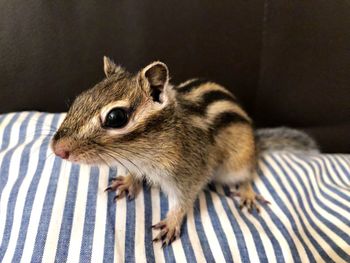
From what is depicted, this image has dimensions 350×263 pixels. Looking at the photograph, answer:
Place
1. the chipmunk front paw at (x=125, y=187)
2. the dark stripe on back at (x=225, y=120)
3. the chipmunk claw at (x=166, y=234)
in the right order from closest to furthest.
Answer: the chipmunk claw at (x=166, y=234) < the chipmunk front paw at (x=125, y=187) < the dark stripe on back at (x=225, y=120)

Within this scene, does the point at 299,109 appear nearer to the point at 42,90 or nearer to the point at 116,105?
the point at 116,105

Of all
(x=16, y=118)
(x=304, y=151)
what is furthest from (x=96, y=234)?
(x=304, y=151)

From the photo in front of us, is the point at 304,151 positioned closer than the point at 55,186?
No

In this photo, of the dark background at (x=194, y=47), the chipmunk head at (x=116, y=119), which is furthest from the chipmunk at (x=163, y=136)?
the dark background at (x=194, y=47)

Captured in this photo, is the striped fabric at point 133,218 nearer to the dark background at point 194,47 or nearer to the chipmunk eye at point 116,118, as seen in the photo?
the dark background at point 194,47

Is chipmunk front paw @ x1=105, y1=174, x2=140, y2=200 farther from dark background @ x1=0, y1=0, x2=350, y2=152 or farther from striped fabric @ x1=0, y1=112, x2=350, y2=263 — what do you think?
dark background @ x1=0, y1=0, x2=350, y2=152

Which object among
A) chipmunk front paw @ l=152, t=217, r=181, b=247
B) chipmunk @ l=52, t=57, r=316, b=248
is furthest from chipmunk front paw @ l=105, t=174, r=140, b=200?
chipmunk front paw @ l=152, t=217, r=181, b=247
